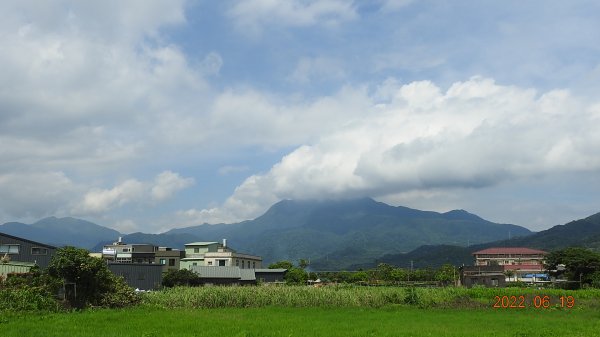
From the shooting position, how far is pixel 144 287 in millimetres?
55906

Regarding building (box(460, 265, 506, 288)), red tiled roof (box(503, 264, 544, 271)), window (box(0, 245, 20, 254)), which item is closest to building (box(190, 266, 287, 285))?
window (box(0, 245, 20, 254))

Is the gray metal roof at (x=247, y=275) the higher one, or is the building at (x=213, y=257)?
the building at (x=213, y=257)

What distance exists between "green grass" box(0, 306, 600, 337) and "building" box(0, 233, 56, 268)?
1253 inches

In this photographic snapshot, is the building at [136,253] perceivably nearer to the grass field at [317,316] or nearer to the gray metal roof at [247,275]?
the gray metal roof at [247,275]

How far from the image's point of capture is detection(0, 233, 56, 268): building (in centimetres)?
5284

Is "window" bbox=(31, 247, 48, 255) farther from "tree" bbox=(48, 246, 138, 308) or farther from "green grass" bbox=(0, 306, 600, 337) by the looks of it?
"green grass" bbox=(0, 306, 600, 337)

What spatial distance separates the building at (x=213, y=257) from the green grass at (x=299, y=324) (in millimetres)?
66503

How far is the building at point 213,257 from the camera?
94.2 m

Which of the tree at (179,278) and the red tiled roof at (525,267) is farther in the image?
the red tiled roof at (525,267)

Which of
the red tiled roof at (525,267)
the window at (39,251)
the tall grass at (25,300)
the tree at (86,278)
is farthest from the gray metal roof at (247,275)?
the red tiled roof at (525,267)

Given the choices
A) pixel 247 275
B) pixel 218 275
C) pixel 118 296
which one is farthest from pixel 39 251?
pixel 118 296

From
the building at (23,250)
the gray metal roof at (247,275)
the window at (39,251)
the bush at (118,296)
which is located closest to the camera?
the bush at (118,296)

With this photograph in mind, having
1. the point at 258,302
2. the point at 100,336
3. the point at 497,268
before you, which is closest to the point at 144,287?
the point at 258,302

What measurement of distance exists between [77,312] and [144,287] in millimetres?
32170
